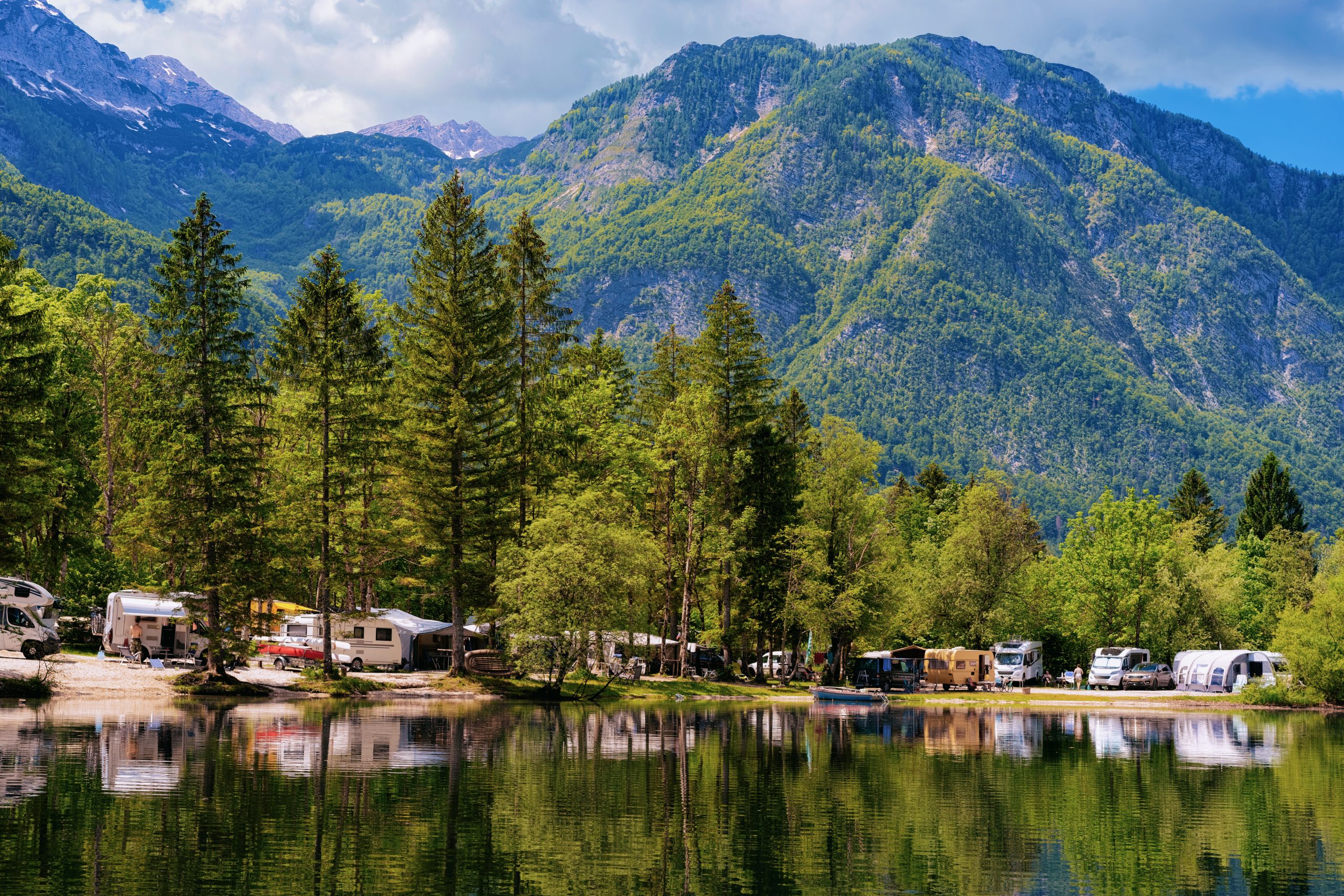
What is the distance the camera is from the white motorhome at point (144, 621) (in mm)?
56312

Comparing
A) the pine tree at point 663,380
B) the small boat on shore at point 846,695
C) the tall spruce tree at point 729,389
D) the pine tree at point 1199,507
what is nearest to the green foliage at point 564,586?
the small boat on shore at point 846,695

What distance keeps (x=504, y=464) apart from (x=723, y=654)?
23.0 meters

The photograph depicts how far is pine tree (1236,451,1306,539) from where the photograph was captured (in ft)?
422

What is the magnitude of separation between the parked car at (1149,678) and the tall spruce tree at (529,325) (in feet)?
143

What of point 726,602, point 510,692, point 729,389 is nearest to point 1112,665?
point 726,602

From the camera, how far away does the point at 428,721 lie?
Answer: 41.9m

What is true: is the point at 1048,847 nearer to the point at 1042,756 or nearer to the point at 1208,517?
the point at 1042,756

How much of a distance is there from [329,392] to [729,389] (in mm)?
27619

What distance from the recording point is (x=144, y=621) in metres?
56.3

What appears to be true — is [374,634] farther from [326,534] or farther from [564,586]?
[564,586]

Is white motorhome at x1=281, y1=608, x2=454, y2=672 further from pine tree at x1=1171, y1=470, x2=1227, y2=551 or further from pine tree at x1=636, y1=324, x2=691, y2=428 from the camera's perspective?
pine tree at x1=1171, y1=470, x2=1227, y2=551

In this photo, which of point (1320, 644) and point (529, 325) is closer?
point (1320, 644)

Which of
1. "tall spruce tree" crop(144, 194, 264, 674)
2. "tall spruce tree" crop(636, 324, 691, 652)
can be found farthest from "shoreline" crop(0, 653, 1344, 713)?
"tall spruce tree" crop(636, 324, 691, 652)

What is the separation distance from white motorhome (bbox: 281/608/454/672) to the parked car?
4612 cm
